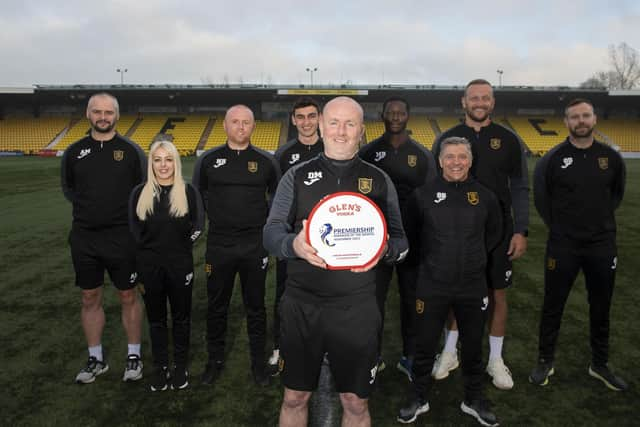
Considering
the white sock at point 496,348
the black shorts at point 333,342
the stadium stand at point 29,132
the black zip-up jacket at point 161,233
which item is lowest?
the white sock at point 496,348

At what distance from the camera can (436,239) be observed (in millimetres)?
3020

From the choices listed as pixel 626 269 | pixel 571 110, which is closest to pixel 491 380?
pixel 571 110

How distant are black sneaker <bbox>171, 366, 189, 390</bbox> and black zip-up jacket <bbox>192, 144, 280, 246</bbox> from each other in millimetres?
1024

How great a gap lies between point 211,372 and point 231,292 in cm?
67

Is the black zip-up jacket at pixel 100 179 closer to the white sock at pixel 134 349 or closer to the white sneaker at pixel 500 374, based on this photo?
the white sock at pixel 134 349

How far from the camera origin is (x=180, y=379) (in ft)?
11.3

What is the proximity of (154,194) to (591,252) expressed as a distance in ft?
11.1

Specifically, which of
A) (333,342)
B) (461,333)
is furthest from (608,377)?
(333,342)

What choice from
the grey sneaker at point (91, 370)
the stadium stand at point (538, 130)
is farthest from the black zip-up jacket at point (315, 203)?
the stadium stand at point (538, 130)

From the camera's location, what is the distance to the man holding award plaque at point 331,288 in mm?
2201

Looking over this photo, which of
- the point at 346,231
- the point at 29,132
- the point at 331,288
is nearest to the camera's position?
the point at 346,231

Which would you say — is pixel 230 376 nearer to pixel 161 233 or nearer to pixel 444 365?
pixel 161 233

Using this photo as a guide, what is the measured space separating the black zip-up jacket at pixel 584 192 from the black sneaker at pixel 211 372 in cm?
293

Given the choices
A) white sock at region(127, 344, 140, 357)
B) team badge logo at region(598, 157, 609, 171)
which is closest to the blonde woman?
white sock at region(127, 344, 140, 357)
